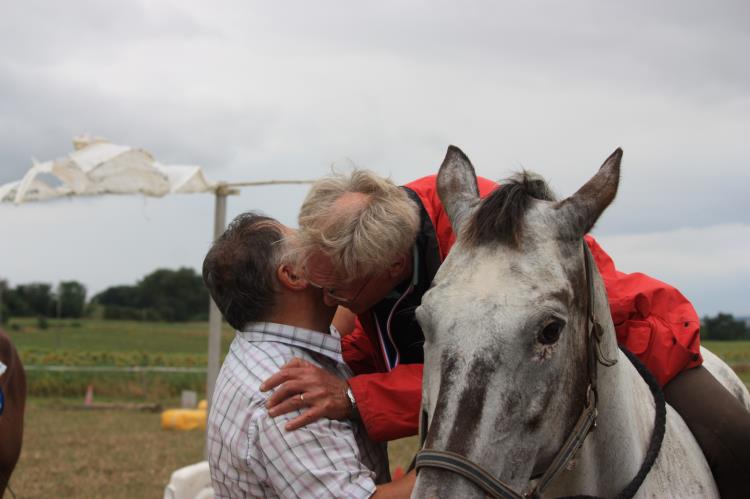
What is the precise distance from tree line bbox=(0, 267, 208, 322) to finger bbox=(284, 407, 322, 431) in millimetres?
42855

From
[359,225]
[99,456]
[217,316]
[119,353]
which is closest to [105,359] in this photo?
[119,353]

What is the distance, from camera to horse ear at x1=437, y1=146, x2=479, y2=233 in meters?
2.43

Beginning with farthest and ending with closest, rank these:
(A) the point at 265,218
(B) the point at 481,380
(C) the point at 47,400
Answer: (C) the point at 47,400, (A) the point at 265,218, (B) the point at 481,380

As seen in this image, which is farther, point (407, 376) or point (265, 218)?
point (265, 218)


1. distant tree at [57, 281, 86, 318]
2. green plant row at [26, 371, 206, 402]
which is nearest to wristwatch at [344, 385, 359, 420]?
green plant row at [26, 371, 206, 402]

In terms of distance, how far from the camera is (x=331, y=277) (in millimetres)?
2557

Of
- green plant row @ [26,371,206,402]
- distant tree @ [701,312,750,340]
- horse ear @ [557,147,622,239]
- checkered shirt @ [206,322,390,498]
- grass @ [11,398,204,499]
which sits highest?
horse ear @ [557,147,622,239]

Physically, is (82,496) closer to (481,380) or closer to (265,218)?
Answer: (265,218)

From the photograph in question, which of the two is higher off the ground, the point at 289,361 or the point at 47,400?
the point at 289,361

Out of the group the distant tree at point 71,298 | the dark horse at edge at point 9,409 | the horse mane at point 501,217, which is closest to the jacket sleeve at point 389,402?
the horse mane at point 501,217

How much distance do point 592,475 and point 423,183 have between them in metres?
1.16

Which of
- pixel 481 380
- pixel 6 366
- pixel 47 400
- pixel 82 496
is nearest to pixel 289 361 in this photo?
pixel 481 380

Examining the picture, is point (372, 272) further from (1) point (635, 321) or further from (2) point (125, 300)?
(2) point (125, 300)

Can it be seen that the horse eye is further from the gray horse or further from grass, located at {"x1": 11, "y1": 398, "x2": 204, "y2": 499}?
grass, located at {"x1": 11, "y1": 398, "x2": 204, "y2": 499}
